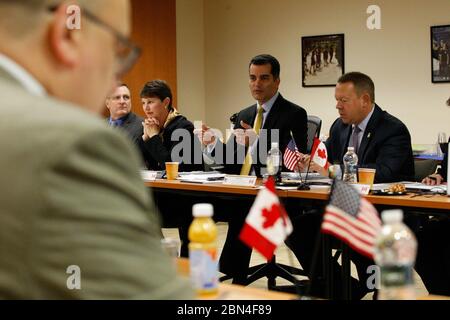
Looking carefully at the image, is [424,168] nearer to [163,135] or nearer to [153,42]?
[163,135]

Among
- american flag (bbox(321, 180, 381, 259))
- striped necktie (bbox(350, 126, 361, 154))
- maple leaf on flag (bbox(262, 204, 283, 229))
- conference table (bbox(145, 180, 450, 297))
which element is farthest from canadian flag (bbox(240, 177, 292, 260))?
striped necktie (bbox(350, 126, 361, 154))

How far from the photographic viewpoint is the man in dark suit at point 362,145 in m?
4.11

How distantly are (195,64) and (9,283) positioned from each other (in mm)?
8821

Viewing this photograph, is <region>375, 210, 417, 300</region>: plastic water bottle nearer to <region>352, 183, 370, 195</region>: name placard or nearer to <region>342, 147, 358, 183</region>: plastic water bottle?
<region>352, 183, 370, 195</region>: name placard

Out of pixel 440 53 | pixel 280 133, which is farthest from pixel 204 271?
pixel 440 53

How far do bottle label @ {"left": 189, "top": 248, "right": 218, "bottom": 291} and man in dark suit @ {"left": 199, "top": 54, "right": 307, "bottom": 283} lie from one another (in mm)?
2954

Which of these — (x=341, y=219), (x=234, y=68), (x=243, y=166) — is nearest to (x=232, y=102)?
(x=234, y=68)

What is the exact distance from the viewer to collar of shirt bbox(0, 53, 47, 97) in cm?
92

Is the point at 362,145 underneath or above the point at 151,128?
underneath

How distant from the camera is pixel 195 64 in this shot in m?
9.50

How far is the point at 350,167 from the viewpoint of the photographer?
4043 millimetres

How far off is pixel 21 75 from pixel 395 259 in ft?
2.65
